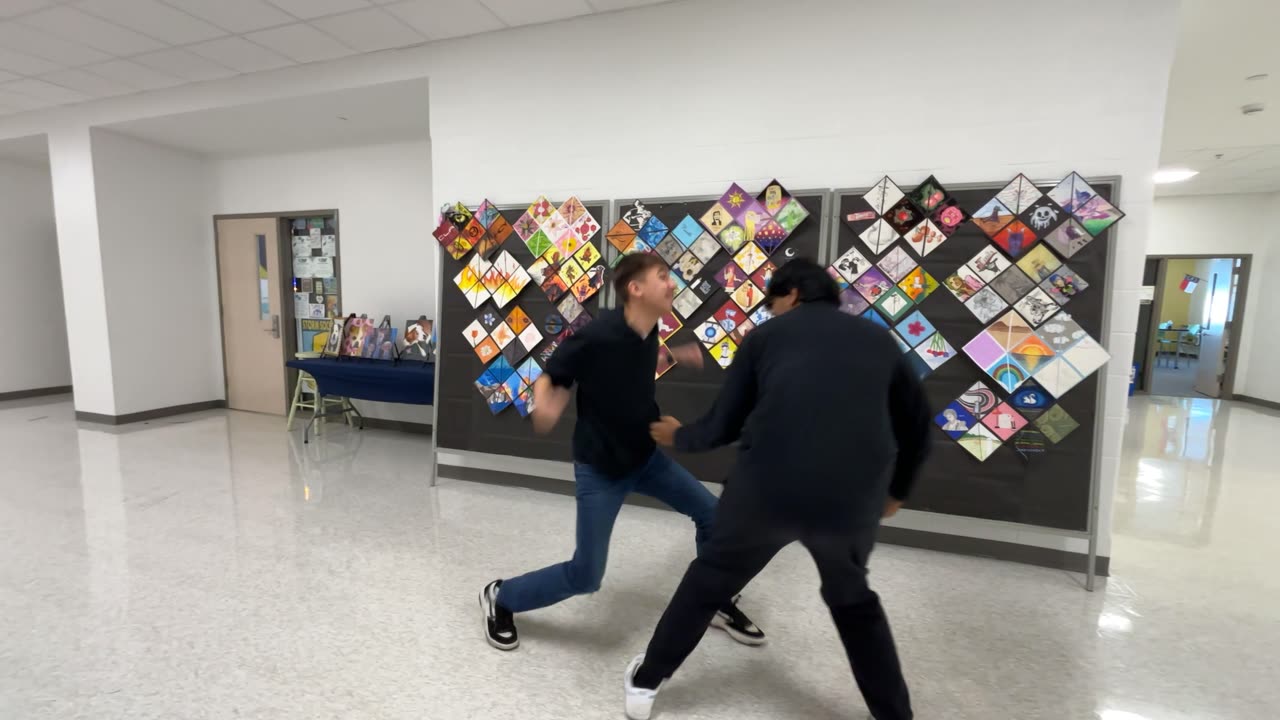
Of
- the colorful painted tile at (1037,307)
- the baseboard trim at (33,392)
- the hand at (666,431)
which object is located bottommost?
the baseboard trim at (33,392)

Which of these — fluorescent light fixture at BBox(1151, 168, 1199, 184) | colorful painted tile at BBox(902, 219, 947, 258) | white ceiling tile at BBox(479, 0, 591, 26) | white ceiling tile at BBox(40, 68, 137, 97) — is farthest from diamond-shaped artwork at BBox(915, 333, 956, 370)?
white ceiling tile at BBox(40, 68, 137, 97)

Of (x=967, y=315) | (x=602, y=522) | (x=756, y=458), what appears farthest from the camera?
(x=967, y=315)

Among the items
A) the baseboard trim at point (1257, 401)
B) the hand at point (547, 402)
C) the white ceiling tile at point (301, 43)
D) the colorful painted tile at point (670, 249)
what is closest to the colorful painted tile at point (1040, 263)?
the colorful painted tile at point (670, 249)

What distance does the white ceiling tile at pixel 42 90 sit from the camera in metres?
4.58

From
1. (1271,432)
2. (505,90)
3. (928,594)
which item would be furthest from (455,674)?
(1271,432)

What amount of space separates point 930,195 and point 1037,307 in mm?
745

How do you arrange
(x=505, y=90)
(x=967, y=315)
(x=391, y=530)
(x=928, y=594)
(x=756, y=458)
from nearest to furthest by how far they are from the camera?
(x=756, y=458)
(x=928, y=594)
(x=967, y=315)
(x=391, y=530)
(x=505, y=90)

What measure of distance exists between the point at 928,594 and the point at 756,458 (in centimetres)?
168

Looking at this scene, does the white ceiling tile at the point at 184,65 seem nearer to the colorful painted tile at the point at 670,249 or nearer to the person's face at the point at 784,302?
the colorful painted tile at the point at 670,249

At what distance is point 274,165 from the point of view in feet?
19.0

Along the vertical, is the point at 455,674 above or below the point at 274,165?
below

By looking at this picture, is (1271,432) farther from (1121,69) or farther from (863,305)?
(863,305)

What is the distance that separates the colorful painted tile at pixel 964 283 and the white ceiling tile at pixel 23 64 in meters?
6.36

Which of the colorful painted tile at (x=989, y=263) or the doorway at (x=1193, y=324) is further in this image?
the doorway at (x=1193, y=324)
